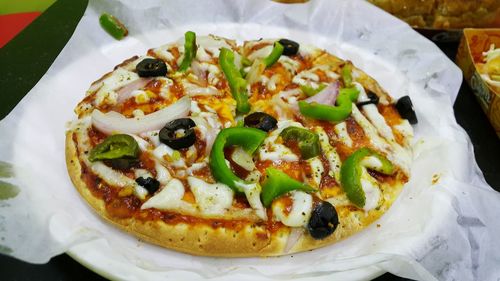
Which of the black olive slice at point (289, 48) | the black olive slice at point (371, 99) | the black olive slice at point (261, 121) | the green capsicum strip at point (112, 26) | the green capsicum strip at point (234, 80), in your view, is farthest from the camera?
the green capsicum strip at point (112, 26)

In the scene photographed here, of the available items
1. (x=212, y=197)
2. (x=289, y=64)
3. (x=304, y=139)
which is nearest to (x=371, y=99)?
(x=289, y=64)

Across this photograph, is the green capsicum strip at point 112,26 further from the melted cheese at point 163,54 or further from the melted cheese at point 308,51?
the melted cheese at point 308,51

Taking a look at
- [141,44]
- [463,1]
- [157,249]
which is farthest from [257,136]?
[463,1]

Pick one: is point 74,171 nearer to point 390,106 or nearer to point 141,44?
point 141,44

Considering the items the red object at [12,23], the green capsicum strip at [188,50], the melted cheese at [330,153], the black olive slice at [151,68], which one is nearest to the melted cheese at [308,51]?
the green capsicum strip at [188,50]

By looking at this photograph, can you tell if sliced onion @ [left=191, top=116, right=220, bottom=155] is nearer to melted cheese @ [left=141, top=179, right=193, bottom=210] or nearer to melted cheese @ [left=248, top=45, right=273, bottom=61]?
melted cheese @ [left=141, top=179, right=193, bottom=210]
